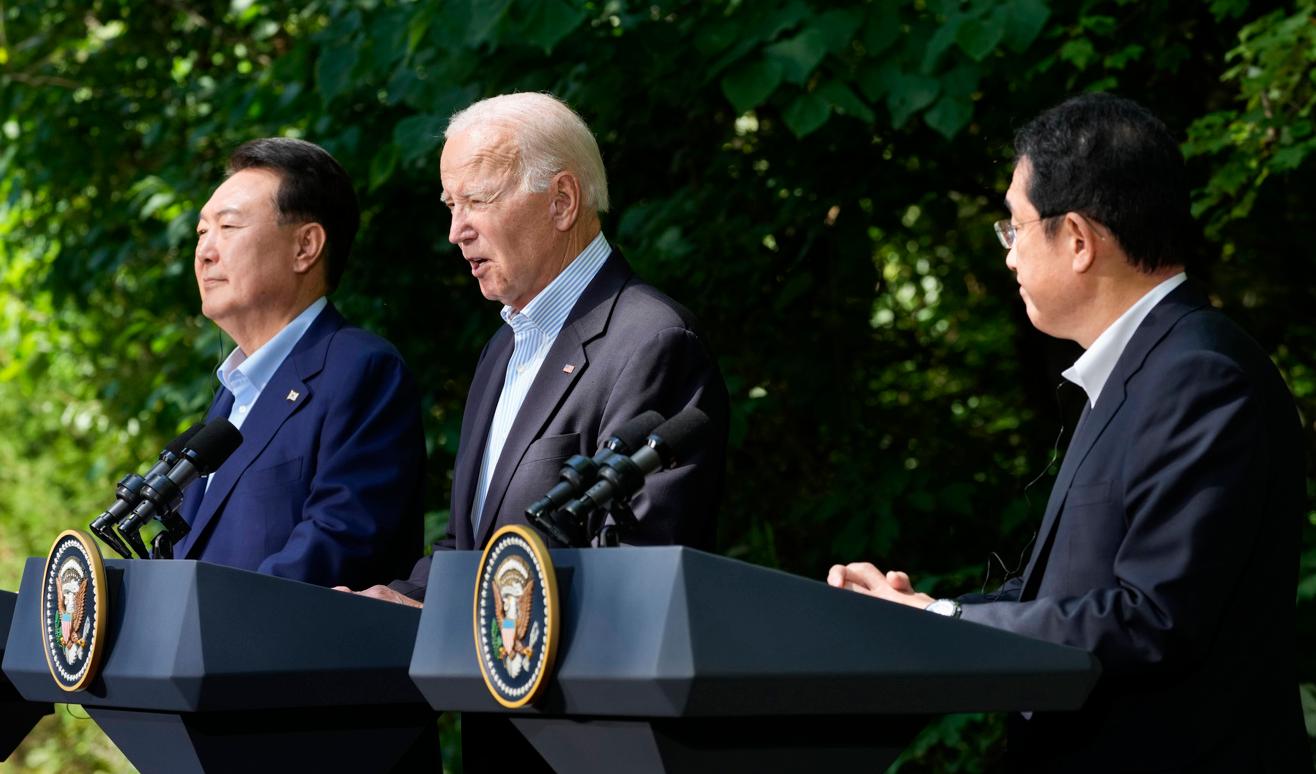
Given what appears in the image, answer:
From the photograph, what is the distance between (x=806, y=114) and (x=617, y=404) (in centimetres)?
207

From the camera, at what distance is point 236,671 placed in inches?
96.8

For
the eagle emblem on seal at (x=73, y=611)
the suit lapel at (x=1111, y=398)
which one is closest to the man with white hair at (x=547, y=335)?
the eagle emblem on seal at (x=73, y=611)

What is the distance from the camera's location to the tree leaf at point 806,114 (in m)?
4.71

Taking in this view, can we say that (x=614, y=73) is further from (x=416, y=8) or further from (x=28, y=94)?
(x=28, y=94)

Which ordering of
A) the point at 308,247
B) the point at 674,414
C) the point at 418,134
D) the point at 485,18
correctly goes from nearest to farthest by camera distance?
the point at 674,414, the point at 308,247, the point at 485,18, the point at 418,134

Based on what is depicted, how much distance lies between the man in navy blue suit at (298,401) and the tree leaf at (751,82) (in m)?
1.22

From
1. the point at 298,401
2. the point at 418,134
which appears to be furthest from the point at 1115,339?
the point at 418,134

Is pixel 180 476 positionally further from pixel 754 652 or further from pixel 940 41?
pixel 940 41

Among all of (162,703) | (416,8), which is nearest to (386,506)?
(162,703)

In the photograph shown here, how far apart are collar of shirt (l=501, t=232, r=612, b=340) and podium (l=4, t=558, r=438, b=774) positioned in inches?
29.5

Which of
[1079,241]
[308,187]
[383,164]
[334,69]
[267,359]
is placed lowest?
[267,359]

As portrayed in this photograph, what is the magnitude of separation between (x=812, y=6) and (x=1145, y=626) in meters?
3.04

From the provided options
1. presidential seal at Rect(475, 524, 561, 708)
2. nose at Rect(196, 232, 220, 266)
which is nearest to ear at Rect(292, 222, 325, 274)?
nose at Rect(196, 232, 220, 266)

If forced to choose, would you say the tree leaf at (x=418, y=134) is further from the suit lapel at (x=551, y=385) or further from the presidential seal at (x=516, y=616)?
the presidential seal at (x=516, y=616)
